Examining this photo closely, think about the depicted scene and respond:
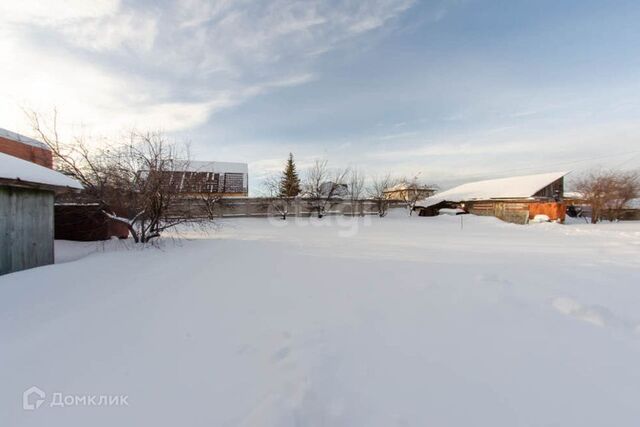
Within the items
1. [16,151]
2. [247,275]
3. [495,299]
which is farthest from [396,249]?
[16,151]

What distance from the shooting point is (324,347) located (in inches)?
97.7

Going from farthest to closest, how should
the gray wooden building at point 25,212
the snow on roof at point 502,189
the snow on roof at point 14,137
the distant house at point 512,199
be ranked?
the snow on roof at point 502,189 → the distant house at point 512,199 → the snow on roof at point 14,137 → the gray wooden building at point 25,212

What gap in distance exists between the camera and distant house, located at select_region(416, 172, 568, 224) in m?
19.6

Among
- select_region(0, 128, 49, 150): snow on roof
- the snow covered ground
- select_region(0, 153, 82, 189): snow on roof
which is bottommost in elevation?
the snow covered ground

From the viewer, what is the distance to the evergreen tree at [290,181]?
80.7ft

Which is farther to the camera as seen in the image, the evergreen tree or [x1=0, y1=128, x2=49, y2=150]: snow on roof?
the evergreen tree

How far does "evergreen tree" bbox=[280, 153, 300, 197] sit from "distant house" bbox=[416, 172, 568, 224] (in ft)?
43.0

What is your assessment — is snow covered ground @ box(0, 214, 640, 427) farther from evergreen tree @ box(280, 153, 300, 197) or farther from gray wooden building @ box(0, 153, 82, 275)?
evergreen tree @ box(280, 153, 300, 197)

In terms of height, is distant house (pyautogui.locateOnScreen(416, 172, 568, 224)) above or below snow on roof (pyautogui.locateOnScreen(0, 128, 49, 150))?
below

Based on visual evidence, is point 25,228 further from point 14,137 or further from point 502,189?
point 502,189

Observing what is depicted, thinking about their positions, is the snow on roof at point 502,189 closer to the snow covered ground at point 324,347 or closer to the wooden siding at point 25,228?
the snow covered ground at point 324,347

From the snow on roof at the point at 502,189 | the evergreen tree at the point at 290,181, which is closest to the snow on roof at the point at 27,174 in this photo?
the evergreen tree at the point at 290,181

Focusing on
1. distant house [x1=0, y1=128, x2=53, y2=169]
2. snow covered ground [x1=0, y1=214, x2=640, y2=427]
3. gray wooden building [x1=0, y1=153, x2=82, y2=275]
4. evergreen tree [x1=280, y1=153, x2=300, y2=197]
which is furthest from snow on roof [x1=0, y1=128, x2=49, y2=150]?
evergreen tree [x1=280, y1=153, x2=300, y2=197]

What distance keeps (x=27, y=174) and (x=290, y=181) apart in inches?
969
